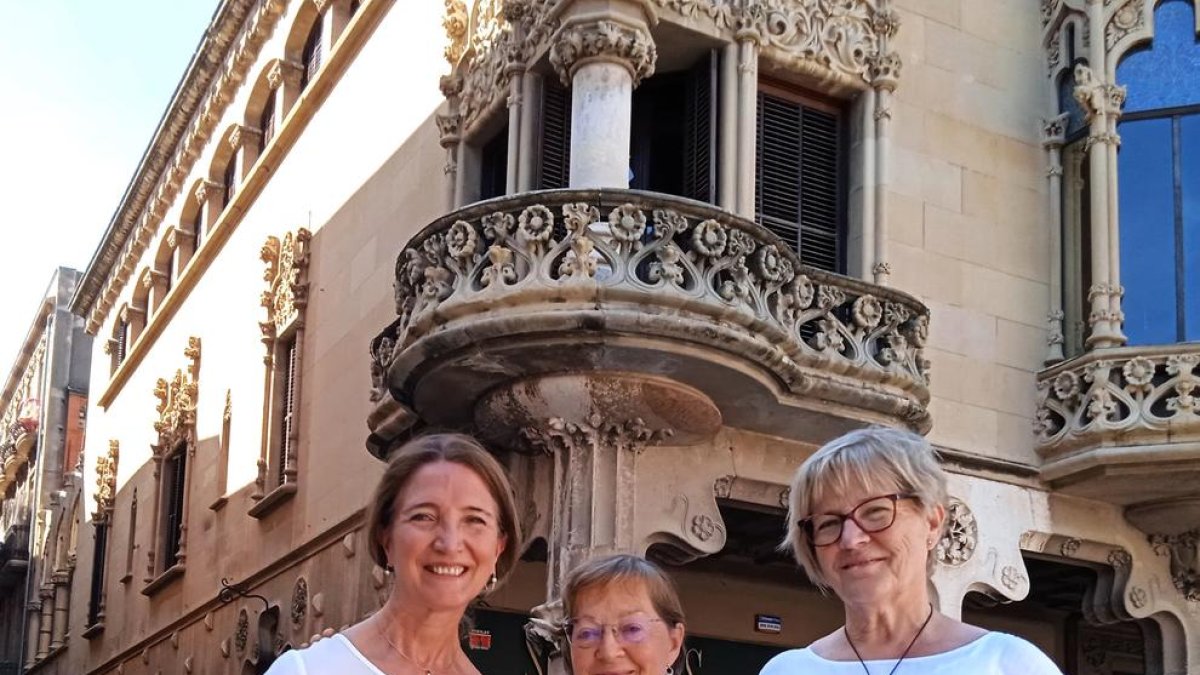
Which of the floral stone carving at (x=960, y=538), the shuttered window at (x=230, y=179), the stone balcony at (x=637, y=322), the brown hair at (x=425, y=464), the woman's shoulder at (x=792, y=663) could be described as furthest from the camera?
the shuttered window at (x=230, y=179)

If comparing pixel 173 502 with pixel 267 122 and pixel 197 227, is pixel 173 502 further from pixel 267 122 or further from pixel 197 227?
pixel 267 122

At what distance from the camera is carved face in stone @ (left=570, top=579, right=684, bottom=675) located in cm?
414

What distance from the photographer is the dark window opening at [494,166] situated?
44.9ft

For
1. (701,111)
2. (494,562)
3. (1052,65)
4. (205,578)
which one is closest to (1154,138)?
(1052,65)

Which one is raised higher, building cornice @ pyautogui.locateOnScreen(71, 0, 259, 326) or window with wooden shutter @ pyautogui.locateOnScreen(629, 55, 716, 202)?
building cornice @ pyautogui.locateOnScreen(71, 0, 259, 326)

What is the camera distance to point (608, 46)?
11.4 meters

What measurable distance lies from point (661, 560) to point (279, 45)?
11.5 m

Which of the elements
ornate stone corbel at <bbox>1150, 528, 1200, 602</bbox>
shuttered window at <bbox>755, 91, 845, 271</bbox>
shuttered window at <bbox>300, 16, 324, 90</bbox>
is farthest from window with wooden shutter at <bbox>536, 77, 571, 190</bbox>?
shuttered window at <bbox>300, 16, 324, 90</bbox>

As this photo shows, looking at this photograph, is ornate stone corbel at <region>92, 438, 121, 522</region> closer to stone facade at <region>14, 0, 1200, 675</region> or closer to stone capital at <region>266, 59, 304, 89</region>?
stone facade at <region>14, 0, 1200, 675</region>

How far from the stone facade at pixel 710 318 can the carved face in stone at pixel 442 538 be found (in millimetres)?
2956

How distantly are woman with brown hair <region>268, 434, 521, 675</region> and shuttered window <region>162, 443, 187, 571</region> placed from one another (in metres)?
20.4

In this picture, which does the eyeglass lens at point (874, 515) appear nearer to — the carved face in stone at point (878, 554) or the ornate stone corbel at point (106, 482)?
the carved face in stone at point (878, 554)

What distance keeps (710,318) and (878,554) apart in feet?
23.1

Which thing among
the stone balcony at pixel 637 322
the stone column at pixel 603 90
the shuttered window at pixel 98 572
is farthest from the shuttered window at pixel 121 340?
the stone column at pixel 603 90
